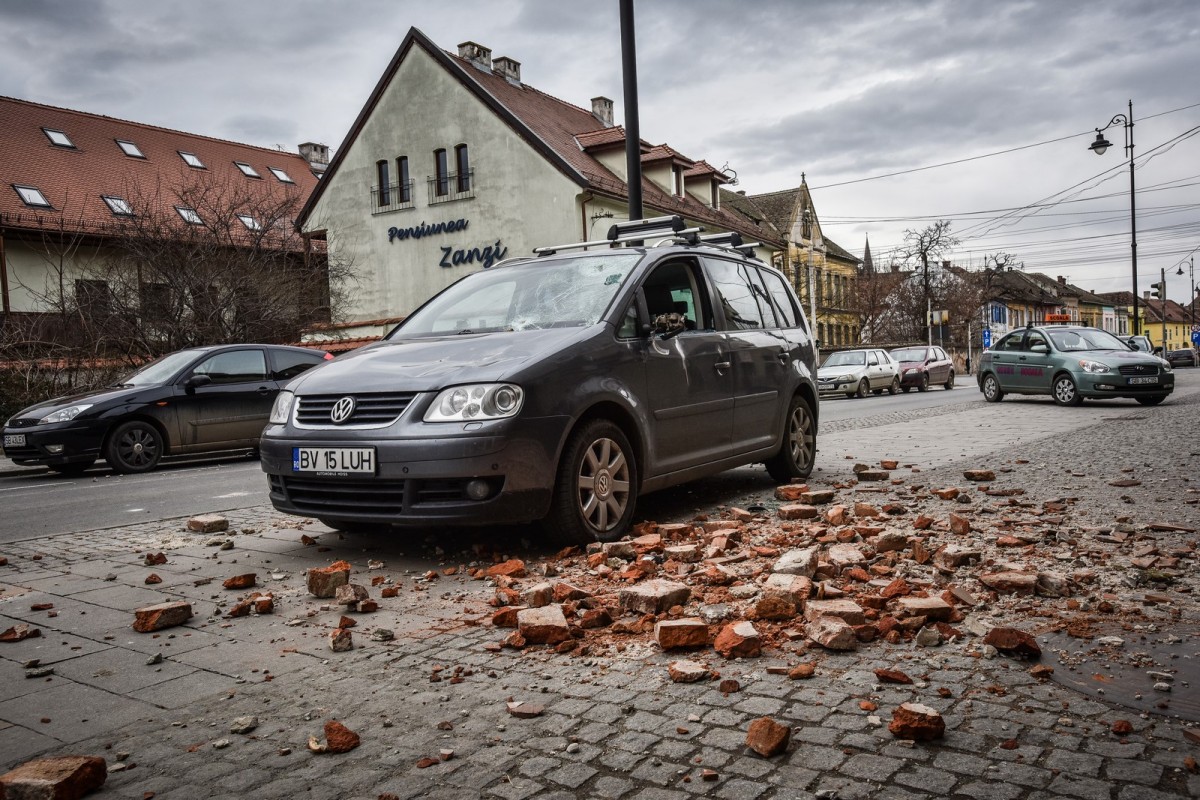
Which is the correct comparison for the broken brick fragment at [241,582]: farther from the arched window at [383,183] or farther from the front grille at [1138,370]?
the arched window at [383,183]

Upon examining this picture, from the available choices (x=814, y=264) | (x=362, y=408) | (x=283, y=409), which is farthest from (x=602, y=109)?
(x=362, y=408)

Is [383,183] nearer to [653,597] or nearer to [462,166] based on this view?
[462,166]

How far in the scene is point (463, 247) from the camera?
33.0 metres

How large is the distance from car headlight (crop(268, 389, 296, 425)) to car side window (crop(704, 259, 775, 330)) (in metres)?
3.11

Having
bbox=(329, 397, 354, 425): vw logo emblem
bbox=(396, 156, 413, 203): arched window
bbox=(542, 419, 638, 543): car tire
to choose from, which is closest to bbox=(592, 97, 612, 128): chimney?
bbox=(396, 156, 413, 203): arched window

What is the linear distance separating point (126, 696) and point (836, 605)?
8.55 ft

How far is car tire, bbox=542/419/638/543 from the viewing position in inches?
204

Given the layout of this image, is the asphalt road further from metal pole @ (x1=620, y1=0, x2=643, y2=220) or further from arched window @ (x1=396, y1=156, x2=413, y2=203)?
arched window @ (x1=396, y1=156, x2=413, y2=203)

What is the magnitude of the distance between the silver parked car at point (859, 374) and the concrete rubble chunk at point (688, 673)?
27.7 metres

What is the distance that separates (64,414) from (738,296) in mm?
8620

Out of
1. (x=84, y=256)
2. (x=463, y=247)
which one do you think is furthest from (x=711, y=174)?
(x=84, y=256)

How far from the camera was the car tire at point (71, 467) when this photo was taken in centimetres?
1173

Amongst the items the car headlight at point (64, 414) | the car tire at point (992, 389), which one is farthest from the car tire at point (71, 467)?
the car tire at point (992, 389)

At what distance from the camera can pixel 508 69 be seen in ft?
121
